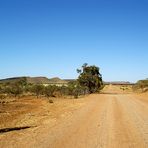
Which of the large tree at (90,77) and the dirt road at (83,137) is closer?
the dirt road at (83,137)

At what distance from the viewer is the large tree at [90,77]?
71.6m

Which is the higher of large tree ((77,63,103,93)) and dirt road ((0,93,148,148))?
large tree ((77,63,103,93))

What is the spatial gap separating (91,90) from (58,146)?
64.5m

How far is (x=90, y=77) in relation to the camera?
2815 inches

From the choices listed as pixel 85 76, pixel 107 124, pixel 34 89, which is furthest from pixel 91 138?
pixel 85 76

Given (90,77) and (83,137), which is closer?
(83,137)

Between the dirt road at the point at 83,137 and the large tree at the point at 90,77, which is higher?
the large tree at the point at 90,77

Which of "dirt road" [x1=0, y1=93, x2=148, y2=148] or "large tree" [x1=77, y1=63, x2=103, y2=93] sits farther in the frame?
"large tree" [x1=77, y1=63, x2=103, y2=93]

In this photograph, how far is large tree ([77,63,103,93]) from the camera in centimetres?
7156

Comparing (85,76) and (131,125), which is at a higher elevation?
(85,76)

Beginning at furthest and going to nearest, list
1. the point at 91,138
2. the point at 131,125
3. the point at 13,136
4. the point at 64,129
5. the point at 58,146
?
the point at 131,125, the point at 64,129, the point at 13,136, the point at 91,138, the point at 58,146

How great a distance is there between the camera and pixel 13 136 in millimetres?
13070

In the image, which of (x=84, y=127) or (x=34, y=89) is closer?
(x=84, y=127)

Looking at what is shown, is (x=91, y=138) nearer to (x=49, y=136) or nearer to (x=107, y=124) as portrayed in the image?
(x=49, y=136)
